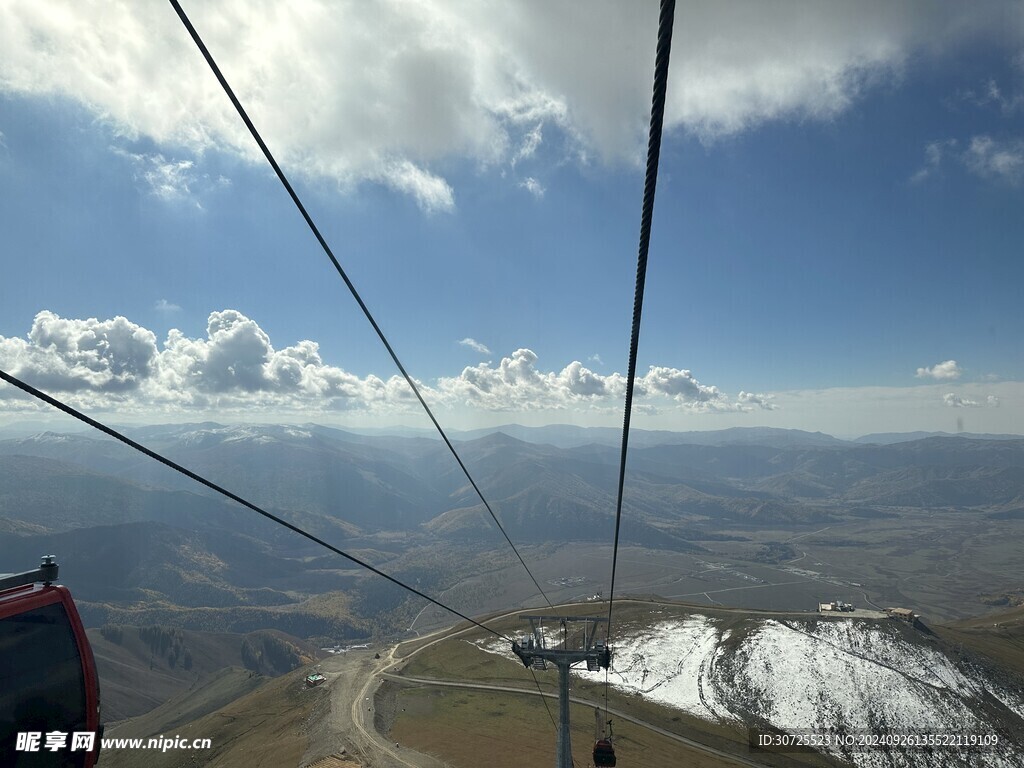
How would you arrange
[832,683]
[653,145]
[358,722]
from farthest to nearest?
[832,683] < [358,722] < [653,145]

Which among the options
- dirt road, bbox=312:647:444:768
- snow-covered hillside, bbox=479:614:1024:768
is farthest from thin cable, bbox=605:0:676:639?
snow-covered hillside, bbox=479:614:1024:768

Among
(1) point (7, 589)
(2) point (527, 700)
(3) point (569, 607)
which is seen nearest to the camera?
(1) point (7, 589)

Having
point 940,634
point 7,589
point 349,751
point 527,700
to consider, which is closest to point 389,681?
point 527,700

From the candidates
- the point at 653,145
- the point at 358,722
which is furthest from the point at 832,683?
the point at 653,145

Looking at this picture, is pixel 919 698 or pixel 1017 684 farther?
pixel 1017 684

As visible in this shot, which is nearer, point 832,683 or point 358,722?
point 358,722

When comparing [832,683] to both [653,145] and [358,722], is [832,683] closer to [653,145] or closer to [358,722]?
[358,722]

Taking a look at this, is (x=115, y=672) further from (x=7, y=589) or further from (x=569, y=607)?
(x=7, y=589)

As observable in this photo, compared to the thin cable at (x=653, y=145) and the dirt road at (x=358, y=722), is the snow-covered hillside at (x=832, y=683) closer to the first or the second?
the dirt road at (x=358, y=722)

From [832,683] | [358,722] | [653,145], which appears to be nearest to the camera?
[653,145]
